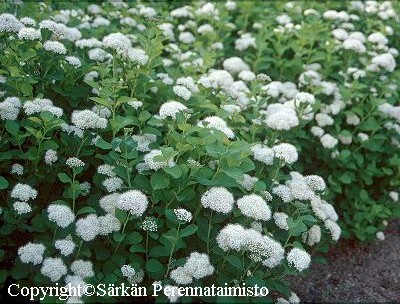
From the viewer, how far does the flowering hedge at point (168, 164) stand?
2662 mm

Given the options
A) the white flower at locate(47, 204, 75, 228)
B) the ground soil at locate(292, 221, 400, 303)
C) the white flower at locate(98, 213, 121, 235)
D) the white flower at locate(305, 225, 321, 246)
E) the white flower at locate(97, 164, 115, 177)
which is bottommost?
the ground soil at locate(292, 221, 400, 303)

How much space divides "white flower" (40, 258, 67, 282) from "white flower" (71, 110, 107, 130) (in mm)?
831

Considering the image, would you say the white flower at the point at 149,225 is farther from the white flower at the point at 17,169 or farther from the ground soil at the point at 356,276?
the ground soil at the point at 356,276

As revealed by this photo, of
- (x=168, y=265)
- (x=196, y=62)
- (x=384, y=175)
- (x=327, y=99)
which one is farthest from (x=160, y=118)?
(x=384, y=175)

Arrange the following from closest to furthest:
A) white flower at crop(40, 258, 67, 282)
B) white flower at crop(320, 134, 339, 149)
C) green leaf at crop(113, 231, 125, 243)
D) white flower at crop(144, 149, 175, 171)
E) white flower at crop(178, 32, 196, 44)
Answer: white flower at crop(40, 258, 67, 282) → green leaf at crop(113, 231, 125, 243) → white flower at crop(144, 149, 175, 171) → white flower at crop(320, 134, 339, 149) → white flower at crop(178, 32, 196, 44)

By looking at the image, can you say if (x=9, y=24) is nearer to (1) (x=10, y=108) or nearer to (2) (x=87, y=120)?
(1) (x=10, y=108)

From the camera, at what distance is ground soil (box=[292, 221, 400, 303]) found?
13.1 feet

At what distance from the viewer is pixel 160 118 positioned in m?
3.19

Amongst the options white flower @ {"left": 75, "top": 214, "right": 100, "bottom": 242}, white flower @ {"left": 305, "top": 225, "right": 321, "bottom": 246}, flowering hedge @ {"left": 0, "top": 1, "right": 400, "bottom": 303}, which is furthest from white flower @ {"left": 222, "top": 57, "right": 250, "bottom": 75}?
white flower @ {"left": 75, "top": 214, "right": 100, "bottom": 242}

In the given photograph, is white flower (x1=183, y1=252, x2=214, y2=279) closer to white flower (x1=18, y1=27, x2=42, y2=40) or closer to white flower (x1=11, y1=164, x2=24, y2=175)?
white flower (x1=11, y1=164, x2=24, y2=175)

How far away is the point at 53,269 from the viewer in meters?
2.44

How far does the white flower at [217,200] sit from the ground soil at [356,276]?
5.25 feet

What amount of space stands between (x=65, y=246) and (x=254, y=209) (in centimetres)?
102

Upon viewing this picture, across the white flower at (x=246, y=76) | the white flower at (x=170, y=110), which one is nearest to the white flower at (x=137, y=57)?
the white flower at (x=170, y=110)
